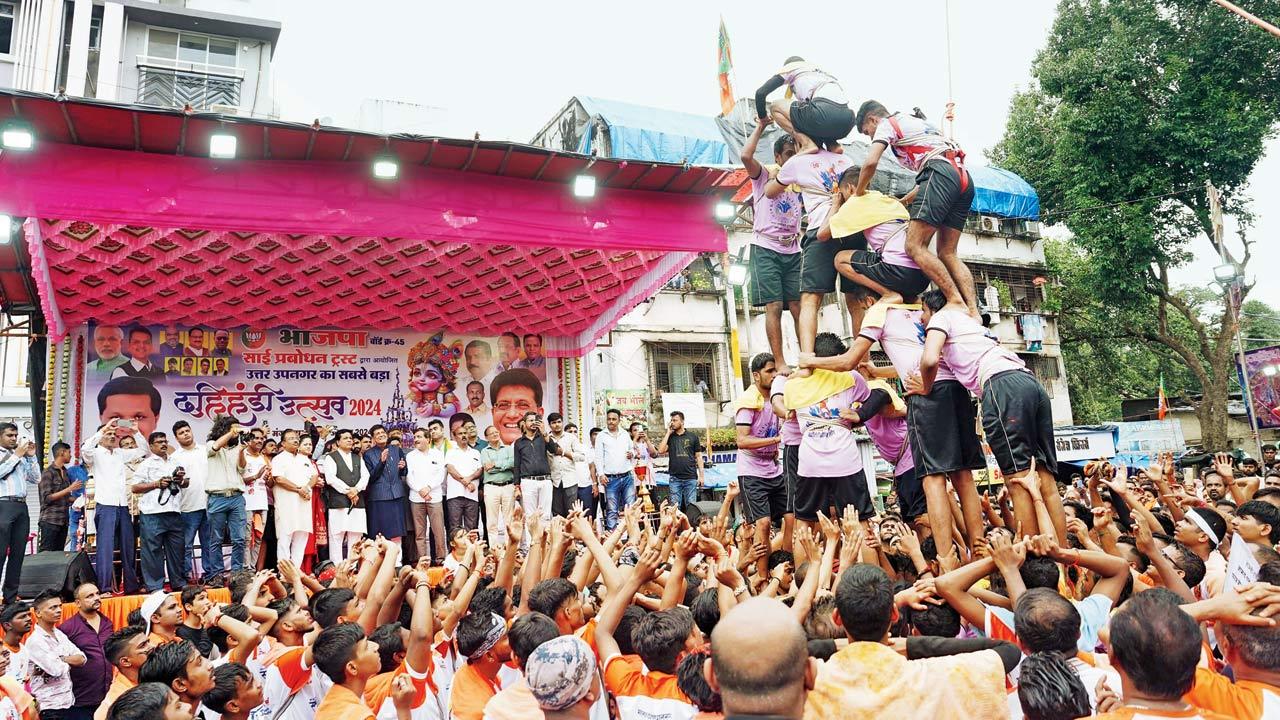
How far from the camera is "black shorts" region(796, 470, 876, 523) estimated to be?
6.09 m

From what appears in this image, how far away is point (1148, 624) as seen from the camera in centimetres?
224

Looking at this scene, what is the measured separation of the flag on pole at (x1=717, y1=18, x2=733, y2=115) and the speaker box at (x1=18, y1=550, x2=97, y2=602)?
15.1 meters

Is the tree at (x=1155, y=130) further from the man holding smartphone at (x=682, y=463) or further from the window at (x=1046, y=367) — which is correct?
the man holding smartphone at (x=682, y=463)

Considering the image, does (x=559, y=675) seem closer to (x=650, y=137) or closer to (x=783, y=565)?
A: (x=783, y=565)

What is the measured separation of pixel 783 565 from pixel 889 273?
2253 mm

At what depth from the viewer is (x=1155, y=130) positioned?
18.4m

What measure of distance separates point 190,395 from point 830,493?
29.6ft

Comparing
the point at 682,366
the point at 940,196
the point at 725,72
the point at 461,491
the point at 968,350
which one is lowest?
the point at 461,491

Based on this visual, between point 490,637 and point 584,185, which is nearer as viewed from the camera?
point 490,637

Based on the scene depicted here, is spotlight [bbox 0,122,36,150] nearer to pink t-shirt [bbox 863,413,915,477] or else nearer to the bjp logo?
the bjp logo

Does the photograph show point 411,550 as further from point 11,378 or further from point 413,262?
point 11,378

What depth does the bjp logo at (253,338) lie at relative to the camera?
11938 mm

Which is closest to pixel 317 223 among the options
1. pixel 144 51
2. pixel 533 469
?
pixel 533 469

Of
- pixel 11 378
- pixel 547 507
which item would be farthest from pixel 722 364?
pixel 11 378
